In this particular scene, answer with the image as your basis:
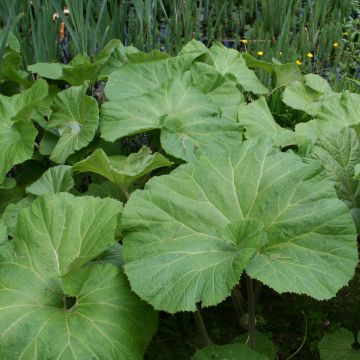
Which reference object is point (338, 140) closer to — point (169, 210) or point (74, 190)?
point (169, 210)

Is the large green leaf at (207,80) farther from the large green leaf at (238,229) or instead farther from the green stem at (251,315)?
the green stem at (251,315)

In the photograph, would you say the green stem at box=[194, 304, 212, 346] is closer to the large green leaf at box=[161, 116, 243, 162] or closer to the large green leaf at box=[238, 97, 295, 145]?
the large green leaf at box=[161, 116, 243, 162]

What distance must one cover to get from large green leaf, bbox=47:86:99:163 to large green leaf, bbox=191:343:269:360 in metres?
0.84

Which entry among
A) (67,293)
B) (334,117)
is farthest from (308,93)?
(67,293)

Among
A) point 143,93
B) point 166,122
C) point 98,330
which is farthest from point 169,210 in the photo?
point 143,93

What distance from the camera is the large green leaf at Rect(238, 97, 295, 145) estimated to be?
1.87 meters

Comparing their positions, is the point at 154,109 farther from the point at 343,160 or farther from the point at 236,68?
the point at 343,160

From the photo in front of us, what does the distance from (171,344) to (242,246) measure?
0.67 m

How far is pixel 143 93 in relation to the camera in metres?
1.90

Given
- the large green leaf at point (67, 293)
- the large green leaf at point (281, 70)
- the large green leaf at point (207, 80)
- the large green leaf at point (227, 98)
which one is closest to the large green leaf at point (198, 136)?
the large green leaf at point (227, 98)

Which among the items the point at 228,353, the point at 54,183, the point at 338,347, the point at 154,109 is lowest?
the point at 338,347

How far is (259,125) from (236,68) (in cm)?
43

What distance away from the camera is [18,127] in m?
1.85

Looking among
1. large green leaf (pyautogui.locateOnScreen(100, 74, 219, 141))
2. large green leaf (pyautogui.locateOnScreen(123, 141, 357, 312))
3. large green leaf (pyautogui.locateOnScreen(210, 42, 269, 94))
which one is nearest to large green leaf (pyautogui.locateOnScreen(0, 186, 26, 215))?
large green leaf (pyautogui.locateOnScreen(100, 74, 219, 141))
